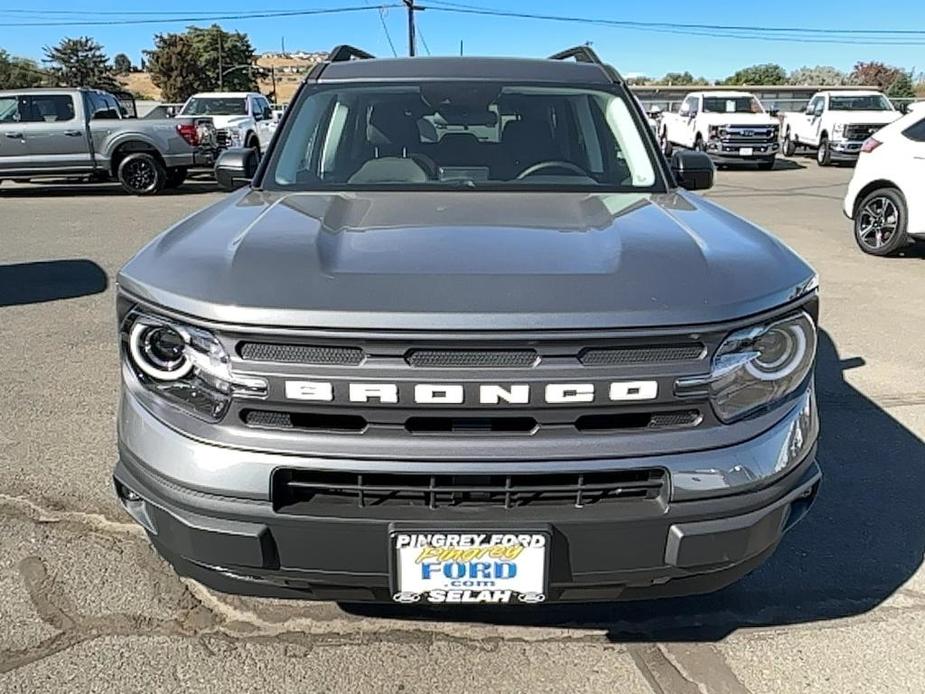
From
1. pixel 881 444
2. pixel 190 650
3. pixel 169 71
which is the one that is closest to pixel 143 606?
pixel 190 650

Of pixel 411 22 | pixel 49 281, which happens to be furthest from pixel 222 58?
pixel 49 281

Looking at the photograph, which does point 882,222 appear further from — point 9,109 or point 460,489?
point 9,109

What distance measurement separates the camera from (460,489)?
199 centimetres

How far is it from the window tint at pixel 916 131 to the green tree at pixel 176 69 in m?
64.7

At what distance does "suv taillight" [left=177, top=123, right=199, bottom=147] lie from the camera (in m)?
15.2

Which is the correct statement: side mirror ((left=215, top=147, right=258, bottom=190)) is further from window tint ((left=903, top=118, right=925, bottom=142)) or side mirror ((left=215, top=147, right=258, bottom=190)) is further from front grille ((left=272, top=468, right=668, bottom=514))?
window tint ((left=903, top=118, right=925, bottom=142))

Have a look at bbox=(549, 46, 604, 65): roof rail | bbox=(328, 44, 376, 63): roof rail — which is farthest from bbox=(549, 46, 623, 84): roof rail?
bbox=(328, 44, 376, 63): roof rail

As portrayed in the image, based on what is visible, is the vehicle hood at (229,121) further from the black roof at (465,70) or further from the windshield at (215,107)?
the black roof at (465,70)

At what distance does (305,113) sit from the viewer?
12.4ft

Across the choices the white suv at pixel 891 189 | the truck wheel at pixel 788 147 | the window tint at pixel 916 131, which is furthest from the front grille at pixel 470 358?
the truck wheel at pixel 788 147

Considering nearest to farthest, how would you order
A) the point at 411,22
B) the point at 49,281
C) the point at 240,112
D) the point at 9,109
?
the point at 49,281
the point at 9,109
the point at 240,112
the point at 411,22

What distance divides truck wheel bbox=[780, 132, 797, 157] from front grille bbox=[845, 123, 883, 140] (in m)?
4.12

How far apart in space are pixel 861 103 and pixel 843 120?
45.4 inches

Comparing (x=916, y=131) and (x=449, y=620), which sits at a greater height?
(x=916, y=131)
